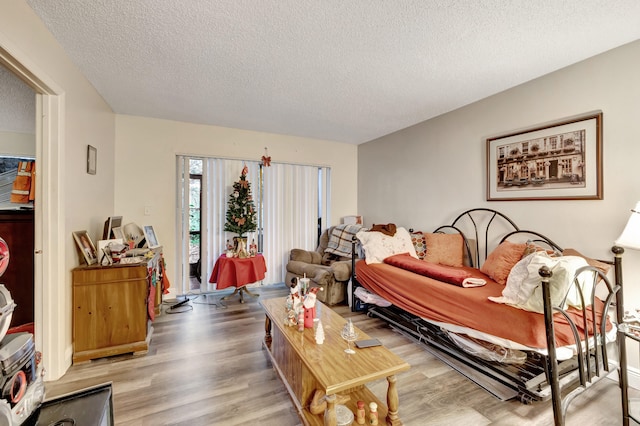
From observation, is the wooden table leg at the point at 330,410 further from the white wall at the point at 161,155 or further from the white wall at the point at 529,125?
the white wall at the point at 161,155

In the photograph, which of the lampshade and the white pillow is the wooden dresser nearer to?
the white pillow

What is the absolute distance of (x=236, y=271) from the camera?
3576 mm

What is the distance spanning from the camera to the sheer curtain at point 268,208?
3964mm

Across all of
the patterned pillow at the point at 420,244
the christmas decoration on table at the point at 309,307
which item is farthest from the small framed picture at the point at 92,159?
the patterned pillow at the point at 420,244

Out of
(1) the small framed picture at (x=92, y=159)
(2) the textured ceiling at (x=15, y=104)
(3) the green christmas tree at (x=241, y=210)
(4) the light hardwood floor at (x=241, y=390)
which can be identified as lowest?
(4) the light hardwood floor at (x=241, y=390)

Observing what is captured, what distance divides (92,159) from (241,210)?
1.71 m

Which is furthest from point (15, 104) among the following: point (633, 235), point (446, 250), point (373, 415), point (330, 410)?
point (633, 235)

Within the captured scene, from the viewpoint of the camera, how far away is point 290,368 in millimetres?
1827

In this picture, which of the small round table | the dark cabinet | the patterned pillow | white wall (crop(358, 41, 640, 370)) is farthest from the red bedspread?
the dark cabinet

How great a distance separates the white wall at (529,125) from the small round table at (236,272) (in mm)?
2157

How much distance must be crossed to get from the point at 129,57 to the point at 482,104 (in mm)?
3380

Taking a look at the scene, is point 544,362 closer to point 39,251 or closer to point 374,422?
point 374,422

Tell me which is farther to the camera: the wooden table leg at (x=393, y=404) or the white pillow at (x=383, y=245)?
the white pillow at (x=383, y=245)

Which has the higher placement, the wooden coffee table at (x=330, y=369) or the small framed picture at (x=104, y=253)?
the small framed picture at (x=104, y=253)
